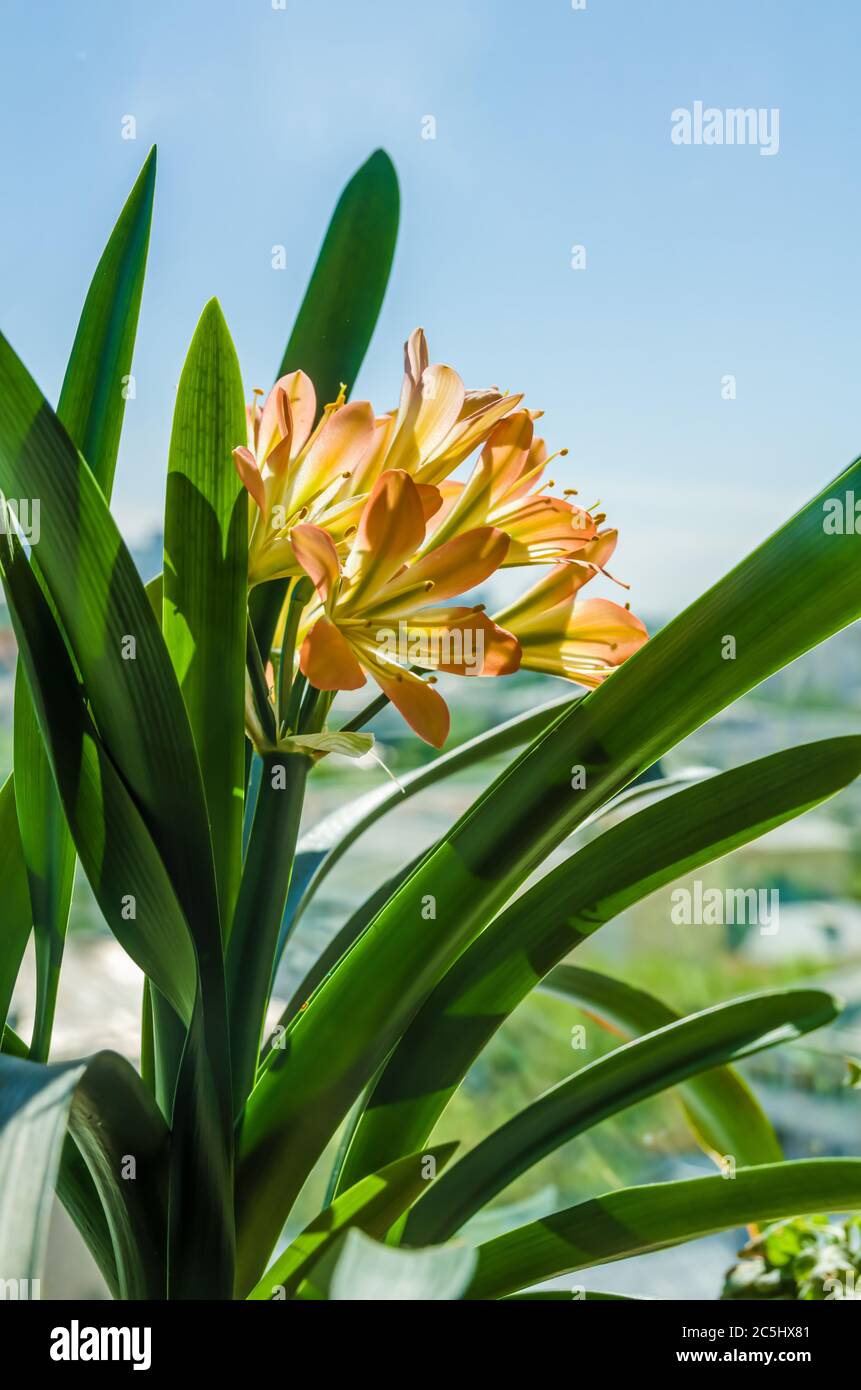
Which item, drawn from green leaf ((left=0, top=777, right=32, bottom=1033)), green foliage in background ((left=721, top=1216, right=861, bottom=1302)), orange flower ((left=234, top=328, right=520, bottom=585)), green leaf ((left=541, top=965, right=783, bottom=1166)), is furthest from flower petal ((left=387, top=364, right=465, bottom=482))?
green foliage in background ((left=721, top=1216, right=861, bottom=1302))

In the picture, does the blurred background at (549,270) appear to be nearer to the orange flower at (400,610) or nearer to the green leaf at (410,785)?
the green leaf at (410,785)

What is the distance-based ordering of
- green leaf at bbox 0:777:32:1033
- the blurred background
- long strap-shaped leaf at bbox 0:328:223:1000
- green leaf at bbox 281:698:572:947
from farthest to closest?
the blurred background → green leaf at bbox 281:698:572:947 → green leaf at bbox 0:777:32:1033 → long strap-shaped leaf at bbox 0:328:223:1000

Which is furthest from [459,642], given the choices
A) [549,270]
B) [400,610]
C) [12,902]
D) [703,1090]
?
[549,270]

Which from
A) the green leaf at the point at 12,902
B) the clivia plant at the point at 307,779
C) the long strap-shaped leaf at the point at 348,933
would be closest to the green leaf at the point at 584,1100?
the clivia plant at the point at 307,779

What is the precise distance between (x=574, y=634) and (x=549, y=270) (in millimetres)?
564

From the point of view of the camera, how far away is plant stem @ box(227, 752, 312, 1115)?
395 mm

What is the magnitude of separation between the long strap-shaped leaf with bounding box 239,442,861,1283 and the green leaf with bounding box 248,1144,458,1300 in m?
0.02

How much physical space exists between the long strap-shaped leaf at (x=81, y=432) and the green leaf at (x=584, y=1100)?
178 millimetres

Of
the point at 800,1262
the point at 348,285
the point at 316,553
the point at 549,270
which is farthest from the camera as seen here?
the point at 549,270

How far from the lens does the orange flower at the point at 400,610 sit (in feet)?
1.13

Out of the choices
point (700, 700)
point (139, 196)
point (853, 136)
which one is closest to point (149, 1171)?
point (700, 700)

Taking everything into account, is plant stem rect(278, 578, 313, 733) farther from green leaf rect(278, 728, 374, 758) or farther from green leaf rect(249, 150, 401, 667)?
green leaf rect(249, 150, 401, 667)

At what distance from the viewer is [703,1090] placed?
0.58 metres

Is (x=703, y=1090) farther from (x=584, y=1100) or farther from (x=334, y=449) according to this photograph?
(x=334, y=449)
